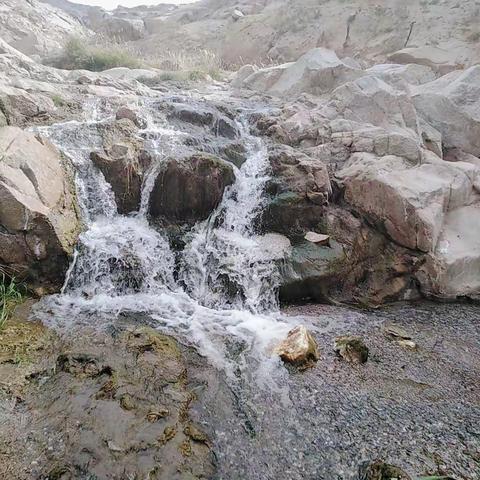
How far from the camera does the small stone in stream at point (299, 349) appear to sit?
4.14 meters

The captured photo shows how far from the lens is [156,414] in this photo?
323 cm

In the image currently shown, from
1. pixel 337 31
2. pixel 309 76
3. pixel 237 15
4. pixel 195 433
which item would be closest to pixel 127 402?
pixel 195 433

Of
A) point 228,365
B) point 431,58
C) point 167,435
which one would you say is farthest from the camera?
point 431,58

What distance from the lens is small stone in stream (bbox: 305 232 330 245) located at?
5.93 m

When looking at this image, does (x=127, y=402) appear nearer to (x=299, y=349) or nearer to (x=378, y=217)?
(x=299, y=349)

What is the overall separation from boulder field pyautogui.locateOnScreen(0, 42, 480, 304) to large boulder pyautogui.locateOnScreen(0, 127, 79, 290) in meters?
0.01

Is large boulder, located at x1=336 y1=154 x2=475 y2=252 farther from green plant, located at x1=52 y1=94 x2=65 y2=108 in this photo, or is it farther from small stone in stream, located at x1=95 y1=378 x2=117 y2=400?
green plant, located at x1=52 y1=94 x2=65 y2=108

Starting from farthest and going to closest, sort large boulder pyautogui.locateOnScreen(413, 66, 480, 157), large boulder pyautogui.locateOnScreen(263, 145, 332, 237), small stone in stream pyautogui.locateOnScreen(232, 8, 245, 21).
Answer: small stone in stream pyautogui.locateOnScreen(232, 8, 245, 21)
large boulder pyautogui.locateOnScreen(413, 66, 480, 157)
large boulder pyautogui.locateOnScreen(263, 145, 332, 237)

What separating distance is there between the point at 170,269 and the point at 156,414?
264 centimetres

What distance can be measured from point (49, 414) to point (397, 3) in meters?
18.4

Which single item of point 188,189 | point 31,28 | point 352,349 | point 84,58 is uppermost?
point 31,28

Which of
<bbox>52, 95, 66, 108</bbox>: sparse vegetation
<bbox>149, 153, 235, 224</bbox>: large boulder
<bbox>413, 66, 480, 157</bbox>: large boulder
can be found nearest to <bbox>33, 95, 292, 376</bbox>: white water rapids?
<bbox>149, 153, 235, 224</bbox>: large boulder

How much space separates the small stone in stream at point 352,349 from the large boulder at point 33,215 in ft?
11.9

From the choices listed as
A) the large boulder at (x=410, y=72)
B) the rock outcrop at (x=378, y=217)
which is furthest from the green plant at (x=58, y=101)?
the large boulder at (x=410, y=72)
